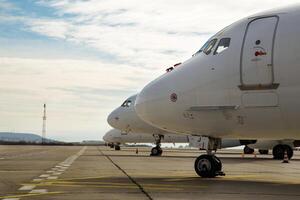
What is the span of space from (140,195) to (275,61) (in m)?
4.63

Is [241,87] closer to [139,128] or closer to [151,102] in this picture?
[151,102]

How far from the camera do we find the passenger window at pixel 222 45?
553 inches

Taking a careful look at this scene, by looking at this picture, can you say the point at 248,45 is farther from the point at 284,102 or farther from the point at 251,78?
the point at 284,102

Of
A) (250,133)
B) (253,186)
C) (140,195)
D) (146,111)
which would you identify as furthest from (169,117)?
(140,195)

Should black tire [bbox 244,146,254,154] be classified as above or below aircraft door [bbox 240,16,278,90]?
below

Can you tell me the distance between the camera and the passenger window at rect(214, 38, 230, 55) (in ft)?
46.1

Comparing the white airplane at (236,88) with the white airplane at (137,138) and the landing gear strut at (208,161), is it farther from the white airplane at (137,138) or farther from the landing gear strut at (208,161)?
the white airplane at (137,138)

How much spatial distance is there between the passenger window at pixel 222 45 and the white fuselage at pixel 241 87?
0.09m

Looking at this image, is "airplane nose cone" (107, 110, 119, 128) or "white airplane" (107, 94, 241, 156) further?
"airplane nose cone" (107, 110, 119, 128)

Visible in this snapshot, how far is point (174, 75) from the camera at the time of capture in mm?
15000

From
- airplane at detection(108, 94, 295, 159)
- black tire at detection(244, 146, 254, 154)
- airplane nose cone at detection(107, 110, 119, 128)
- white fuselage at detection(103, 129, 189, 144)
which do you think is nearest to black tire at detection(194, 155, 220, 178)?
airplane at detection(108, 94, 295, 159)

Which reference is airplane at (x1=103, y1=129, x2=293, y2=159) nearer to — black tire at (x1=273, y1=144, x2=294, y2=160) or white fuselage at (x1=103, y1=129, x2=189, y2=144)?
white fuselage at (x1=103, y1=129, x2=189, y2=144)

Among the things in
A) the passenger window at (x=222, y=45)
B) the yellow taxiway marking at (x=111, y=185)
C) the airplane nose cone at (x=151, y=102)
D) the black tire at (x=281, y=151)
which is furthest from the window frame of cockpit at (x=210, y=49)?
the black tire at (x=281, y=151)

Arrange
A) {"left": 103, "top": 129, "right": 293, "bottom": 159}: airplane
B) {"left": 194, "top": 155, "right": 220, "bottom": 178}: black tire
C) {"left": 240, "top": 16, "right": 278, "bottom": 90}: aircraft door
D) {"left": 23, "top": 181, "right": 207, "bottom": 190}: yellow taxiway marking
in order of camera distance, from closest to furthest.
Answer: {"left": 23, "top": 181, "right": 207, "bottom": 190}: yellow taxiway marking
{"left": 240, "top": 16, "right": 278, "bottom": 90}: aircraft door
{"left": 194, "top": 155, "right": 220, "bottom": 178}: black tire
{"left": 103, "top": 129, "right": 293, "bottom": 159}: airplane
